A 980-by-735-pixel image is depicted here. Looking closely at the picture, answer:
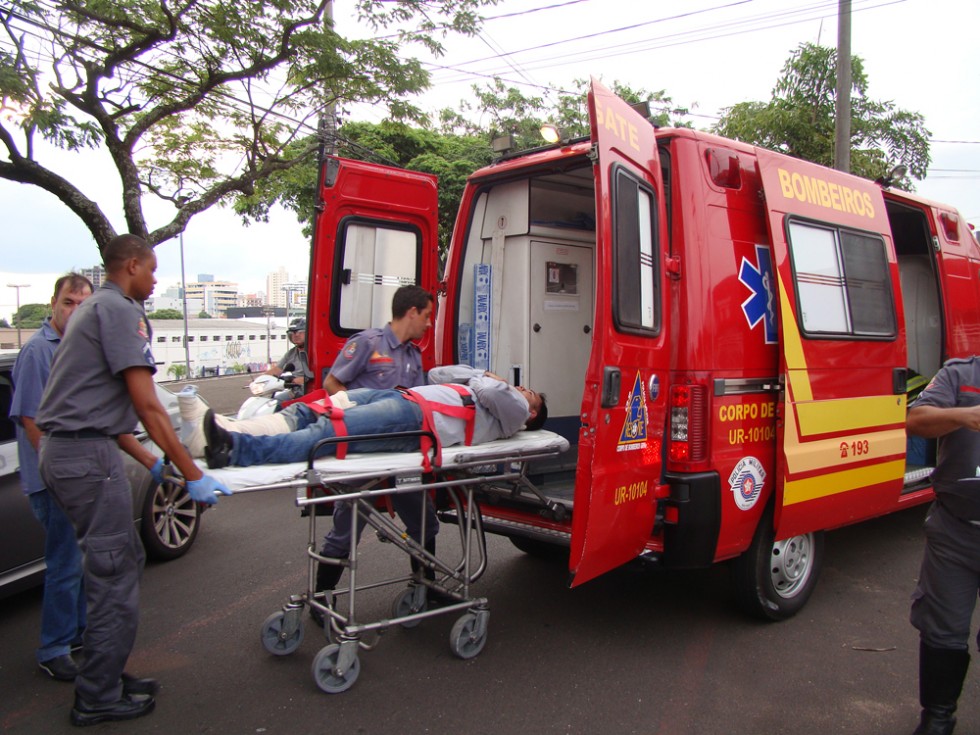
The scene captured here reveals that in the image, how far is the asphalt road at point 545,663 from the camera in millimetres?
3092

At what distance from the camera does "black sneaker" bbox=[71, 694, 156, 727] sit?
9.90ft

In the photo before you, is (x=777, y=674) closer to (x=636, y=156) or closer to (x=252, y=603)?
(x=636, y=156)

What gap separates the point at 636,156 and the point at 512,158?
1.36 m

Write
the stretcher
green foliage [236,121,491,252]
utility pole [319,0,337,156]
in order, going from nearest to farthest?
the stretcher → utility pole [319,0,337,156] → green foliage [236,121,491,252]

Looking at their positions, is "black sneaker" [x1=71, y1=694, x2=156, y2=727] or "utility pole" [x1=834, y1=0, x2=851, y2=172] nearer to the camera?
"black sneaker" [x1=71, y1=694, x2=156, y2=727]

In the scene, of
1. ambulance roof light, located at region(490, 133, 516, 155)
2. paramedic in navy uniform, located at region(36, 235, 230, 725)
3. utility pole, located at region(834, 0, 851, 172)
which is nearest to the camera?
paramedic in navy uniform, located at region(36, 235, 230, 725)

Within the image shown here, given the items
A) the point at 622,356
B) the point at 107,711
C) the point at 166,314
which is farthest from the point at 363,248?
the point at 166,314

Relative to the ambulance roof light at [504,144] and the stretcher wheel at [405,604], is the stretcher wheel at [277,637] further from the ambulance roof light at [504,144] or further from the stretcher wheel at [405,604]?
the ambulance roof light at [504,144]

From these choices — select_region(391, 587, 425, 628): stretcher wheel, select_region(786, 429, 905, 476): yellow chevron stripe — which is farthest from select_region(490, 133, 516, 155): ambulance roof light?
select_region(391, 587, 425, 628): stretcher wheel

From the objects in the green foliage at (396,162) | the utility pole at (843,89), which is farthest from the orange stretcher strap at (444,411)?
the green foliage at (396,162)

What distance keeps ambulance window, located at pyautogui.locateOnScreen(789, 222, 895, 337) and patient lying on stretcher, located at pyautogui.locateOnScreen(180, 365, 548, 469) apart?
154 centimetres

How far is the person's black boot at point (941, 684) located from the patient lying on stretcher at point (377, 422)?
6.37ft

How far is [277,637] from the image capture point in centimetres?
360

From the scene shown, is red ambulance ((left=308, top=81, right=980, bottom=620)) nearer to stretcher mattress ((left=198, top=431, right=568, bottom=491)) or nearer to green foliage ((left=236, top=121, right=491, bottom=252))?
stretcher mattress ((left=198, top=431, right=568, bottom=491))
